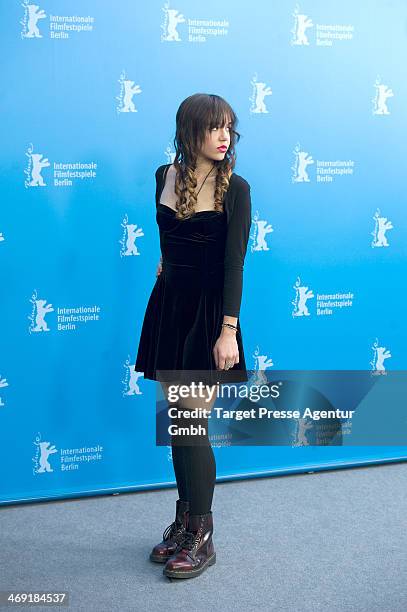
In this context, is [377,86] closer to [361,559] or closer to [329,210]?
[329,210]

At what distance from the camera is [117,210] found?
299cm

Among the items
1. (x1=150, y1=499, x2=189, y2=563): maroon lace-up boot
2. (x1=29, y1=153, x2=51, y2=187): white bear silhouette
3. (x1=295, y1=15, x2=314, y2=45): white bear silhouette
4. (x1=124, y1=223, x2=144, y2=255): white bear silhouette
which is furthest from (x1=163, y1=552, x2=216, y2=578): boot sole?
(x1=295, y1=15, x2=314, y2=45): white bear silhouette

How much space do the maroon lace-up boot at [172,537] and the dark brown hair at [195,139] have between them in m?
0.93

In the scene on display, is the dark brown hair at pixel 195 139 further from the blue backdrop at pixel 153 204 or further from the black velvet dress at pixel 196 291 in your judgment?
the blue backdrop at pixel 153 204

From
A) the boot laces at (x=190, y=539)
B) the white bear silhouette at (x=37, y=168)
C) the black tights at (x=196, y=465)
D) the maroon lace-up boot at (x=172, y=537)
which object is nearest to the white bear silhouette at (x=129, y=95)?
the white bear silhouette at (x=37, y=168)

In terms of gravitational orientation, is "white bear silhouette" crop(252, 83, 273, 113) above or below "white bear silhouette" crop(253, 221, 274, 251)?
above

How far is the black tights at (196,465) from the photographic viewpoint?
2410mm

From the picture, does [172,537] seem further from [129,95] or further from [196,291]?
[129,95]

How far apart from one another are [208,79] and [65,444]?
58.7 inches

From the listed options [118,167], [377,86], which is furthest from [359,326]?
[118,167]

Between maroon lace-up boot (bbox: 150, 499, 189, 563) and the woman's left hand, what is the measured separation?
0.51 m

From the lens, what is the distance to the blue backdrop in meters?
2.90

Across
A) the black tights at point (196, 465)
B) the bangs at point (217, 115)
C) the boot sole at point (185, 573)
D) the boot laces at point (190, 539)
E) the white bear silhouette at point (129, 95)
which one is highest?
the white bear silhouette at point (129, 95)

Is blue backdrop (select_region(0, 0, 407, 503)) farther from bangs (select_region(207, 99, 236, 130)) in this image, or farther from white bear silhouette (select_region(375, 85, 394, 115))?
bangs (select_region(207, 99, 236, 130))
